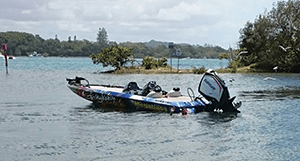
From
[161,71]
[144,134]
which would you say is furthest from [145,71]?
[144,134]

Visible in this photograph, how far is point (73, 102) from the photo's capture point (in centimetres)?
2523

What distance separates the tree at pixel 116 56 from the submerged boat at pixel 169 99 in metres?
35.3

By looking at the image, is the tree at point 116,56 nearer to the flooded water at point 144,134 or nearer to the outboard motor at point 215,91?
the flooded water at point 144,134

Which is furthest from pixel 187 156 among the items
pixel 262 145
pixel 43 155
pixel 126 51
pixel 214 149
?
pixel 126 51

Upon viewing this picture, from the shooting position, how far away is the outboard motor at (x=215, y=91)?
19.1 m

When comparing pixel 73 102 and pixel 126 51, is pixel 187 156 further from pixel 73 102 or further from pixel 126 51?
pixel 126 51

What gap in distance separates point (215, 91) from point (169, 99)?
2746 millimetres

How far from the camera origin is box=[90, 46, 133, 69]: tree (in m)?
58.8

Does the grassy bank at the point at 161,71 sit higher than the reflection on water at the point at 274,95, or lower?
higher

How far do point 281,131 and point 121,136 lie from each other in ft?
21.0

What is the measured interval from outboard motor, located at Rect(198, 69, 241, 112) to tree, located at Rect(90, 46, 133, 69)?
131ft

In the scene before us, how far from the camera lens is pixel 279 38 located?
6053cm

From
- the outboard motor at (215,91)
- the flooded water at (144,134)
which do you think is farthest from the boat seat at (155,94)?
the outboard motor at (215,91)

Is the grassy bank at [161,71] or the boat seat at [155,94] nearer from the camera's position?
the boat seat at [155,94]
